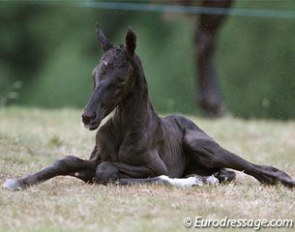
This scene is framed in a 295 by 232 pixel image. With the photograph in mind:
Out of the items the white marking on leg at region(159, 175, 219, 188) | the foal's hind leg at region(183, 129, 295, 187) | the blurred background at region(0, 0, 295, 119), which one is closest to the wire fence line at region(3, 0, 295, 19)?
the blurred background at region(0, 0, 295, 119)

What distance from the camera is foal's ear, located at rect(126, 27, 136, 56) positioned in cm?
894

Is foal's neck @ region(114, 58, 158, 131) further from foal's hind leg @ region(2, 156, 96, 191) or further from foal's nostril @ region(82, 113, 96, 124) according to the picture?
foal's nostril @ region(82, 113, 96, 124)

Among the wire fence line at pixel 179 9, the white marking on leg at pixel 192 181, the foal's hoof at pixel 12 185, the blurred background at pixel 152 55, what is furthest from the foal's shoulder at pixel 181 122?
the blurred background at pixel 152 55

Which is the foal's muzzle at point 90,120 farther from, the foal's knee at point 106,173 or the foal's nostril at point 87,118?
the foal's knee at point 106,173

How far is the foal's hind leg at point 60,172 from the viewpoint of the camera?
8828mm

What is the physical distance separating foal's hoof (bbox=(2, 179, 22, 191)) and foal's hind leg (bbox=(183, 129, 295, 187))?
1954 millimetres

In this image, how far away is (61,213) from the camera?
7797mm

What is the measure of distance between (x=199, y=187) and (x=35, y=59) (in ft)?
72.0

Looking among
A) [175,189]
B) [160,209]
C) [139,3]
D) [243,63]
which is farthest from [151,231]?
[243,63]

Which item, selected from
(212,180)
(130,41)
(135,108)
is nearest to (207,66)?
(212,180)

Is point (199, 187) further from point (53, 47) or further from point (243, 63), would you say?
point (53, 47)

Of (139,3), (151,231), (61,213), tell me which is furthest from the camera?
(139,3)

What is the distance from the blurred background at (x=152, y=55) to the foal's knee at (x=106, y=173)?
47.4 feet

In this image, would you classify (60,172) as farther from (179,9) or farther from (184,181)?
(179,9)
